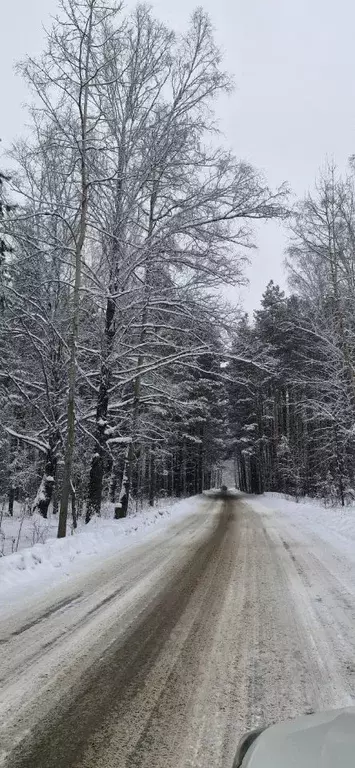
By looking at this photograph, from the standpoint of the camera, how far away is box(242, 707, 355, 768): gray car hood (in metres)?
1.51

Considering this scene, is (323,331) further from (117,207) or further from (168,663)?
(168,663)

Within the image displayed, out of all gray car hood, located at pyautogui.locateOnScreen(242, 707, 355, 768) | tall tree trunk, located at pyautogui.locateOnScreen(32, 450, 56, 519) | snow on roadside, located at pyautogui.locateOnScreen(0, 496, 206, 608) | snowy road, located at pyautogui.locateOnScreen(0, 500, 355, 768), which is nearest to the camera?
gray car hood, located at pyautogui.locateOnScreen(242, 707, 355, 768)

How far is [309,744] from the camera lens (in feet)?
5.37

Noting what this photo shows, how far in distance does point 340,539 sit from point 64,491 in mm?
6230

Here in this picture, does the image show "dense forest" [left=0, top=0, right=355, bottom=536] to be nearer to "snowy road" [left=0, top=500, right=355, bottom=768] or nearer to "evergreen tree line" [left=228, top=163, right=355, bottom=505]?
"evergreen tree line" [left=228, top=163, right=355, bottom=505]

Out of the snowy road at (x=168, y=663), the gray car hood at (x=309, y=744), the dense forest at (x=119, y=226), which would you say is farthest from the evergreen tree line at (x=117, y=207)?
the gray car hood at (x=309, y=744)

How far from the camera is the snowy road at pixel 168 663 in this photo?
256 centimetres

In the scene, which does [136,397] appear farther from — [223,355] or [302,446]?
[302,446]

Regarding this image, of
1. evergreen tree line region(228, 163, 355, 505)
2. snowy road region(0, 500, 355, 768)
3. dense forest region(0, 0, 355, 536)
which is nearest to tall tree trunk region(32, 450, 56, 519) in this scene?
dense forest region(0, 0, 355, 536)

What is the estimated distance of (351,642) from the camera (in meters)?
4.02

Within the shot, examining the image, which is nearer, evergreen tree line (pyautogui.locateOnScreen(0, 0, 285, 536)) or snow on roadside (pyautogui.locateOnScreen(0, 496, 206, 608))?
snow on roadside (pyautogui.locateOnScreen(0, 496, 206, 608))

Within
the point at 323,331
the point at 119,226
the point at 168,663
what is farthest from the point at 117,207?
the point at 168,663

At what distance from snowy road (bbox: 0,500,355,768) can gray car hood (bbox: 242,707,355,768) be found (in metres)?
0.80

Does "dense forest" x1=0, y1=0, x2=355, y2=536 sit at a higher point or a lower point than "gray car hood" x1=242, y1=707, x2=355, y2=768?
higher
